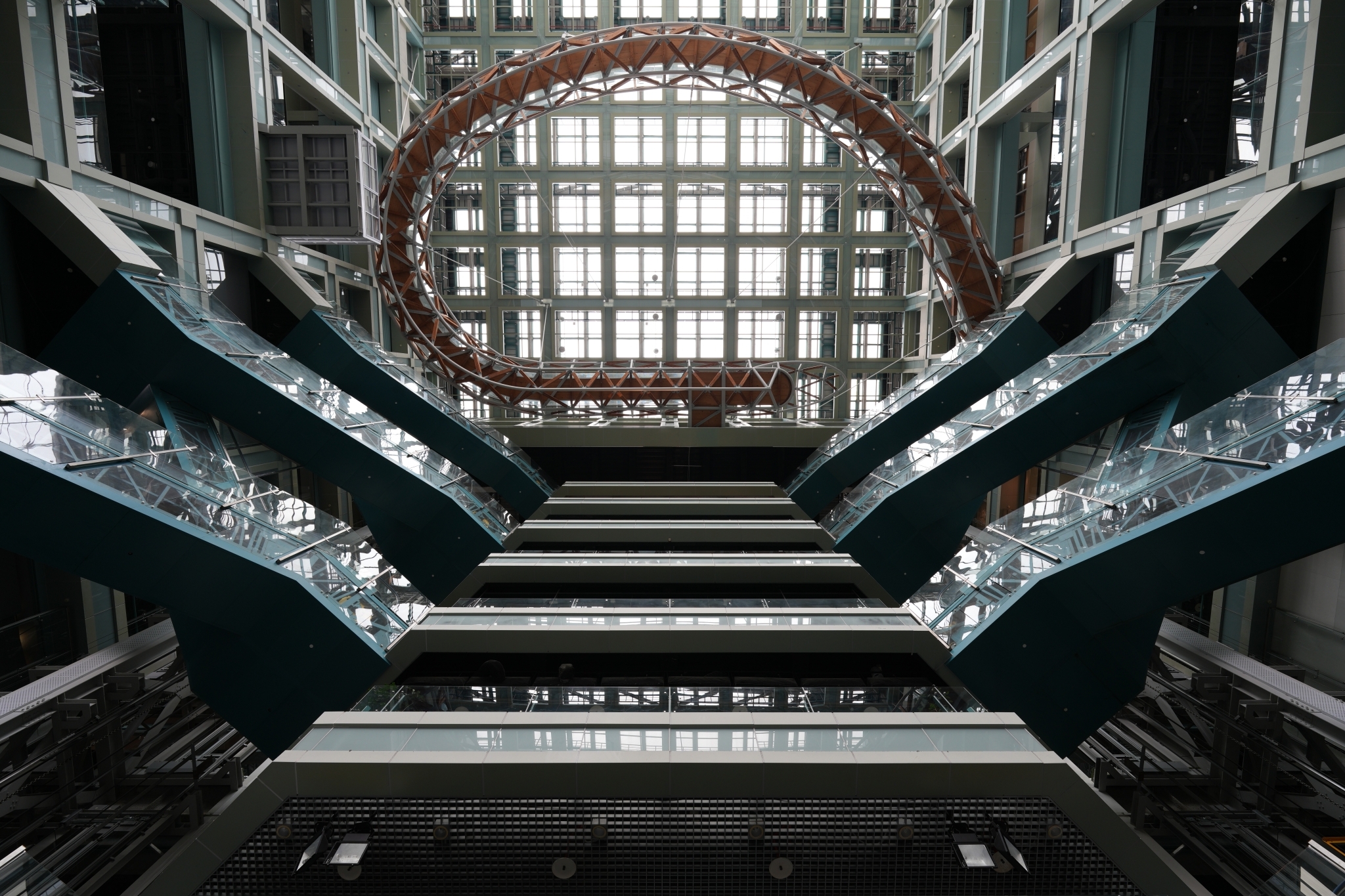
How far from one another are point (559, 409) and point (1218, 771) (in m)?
19.0

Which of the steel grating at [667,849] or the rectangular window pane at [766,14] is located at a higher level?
the rectangular window pane at [766,14]

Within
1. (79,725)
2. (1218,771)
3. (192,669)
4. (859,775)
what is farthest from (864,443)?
(79,725)

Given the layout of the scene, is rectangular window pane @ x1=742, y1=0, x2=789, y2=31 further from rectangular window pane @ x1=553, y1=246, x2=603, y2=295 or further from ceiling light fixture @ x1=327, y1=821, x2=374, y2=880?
ceiling light fixture @ x1=327, y1=821, x2=374, y2=880

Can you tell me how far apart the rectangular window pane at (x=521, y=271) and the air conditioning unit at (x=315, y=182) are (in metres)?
11.9

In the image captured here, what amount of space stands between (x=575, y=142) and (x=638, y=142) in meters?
2.78

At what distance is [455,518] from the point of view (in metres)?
13.9

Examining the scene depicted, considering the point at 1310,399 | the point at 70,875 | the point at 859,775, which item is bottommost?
the point at 70,875

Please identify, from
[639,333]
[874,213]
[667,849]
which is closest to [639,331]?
[639,333]

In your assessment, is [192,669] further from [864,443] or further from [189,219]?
[864,443]

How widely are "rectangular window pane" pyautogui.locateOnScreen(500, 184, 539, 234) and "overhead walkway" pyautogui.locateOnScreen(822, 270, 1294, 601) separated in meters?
21.3

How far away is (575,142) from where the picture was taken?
29.9 m

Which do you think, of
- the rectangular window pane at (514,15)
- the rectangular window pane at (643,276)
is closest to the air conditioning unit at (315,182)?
the rectangular window pane at (643,276)

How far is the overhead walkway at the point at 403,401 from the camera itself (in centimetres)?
1788

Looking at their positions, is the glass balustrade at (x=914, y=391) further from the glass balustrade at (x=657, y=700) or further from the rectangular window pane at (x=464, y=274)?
the rectangular window pane at (x=464, y=274)
